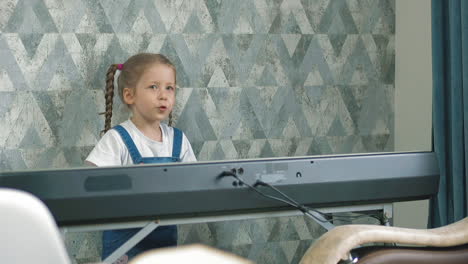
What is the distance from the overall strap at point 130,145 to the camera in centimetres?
237

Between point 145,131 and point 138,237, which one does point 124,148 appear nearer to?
point 145,131

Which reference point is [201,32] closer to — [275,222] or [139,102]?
[139,102]

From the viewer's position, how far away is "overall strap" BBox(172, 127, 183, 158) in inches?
98.8

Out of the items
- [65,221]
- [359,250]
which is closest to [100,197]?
[65,221]

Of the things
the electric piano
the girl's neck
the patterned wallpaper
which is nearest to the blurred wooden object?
the electric piano

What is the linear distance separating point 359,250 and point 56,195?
71 centimetres

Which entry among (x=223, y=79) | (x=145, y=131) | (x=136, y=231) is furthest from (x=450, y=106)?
(x=136, y=231)

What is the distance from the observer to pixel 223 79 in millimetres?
2887

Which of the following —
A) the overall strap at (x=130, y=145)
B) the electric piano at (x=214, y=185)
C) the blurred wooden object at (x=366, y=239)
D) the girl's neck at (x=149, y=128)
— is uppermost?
the girl's neck at (x=149, y=128)

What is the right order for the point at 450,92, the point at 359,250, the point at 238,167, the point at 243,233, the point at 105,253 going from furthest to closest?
the point at 243,233, the point at 450,92, the point at 105,253, the point at 238,167, the point at 359,250

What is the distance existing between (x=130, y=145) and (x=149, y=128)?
0.47 feet

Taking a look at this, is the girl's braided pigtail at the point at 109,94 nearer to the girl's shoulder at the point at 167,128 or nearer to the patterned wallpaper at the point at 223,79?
the patterned wallpaper at the point at 223,79

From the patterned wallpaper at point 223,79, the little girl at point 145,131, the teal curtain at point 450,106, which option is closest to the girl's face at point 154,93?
the little girl at point 145,131

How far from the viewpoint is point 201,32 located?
2.85m
